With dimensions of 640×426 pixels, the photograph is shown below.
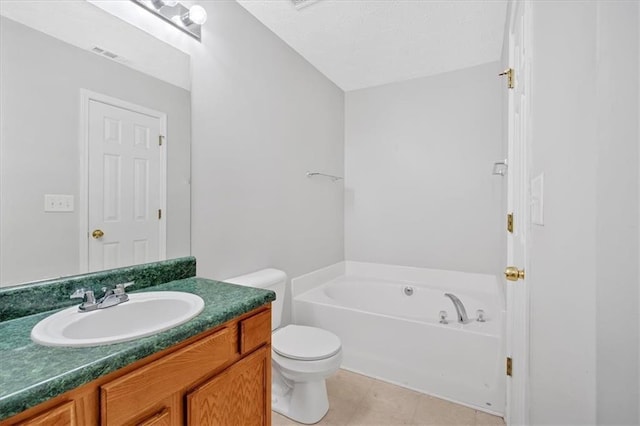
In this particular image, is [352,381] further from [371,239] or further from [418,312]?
[371,239]

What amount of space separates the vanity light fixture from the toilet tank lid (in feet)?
4.45

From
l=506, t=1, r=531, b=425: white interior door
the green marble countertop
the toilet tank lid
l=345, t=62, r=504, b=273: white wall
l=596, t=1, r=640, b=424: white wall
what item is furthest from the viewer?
l=345, t=62, r=504, b=273: white wall

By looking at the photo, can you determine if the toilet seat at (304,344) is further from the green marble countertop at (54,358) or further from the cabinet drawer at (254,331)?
the green marble countertop at (54,358)

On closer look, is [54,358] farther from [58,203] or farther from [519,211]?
[519,211]

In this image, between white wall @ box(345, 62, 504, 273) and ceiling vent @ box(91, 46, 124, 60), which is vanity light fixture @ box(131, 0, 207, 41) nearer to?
ceiling vent @ box(91, 46, 124, 60)

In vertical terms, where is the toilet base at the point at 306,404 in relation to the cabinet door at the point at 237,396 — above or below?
below

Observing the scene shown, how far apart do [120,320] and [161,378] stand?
37 cm

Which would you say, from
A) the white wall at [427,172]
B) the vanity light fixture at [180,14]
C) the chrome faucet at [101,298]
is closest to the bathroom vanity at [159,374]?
the chrome faucet at [101,298]

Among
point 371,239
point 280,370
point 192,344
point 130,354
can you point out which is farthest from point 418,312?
point 130,354

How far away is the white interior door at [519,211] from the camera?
111 centimetres

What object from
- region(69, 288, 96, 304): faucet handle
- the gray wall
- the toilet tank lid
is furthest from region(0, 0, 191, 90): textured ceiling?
the toilet tank lid

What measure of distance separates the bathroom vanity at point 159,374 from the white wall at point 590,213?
876mm

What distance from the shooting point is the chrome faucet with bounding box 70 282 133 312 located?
98 centimetres

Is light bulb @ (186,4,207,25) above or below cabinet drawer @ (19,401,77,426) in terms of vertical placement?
above
